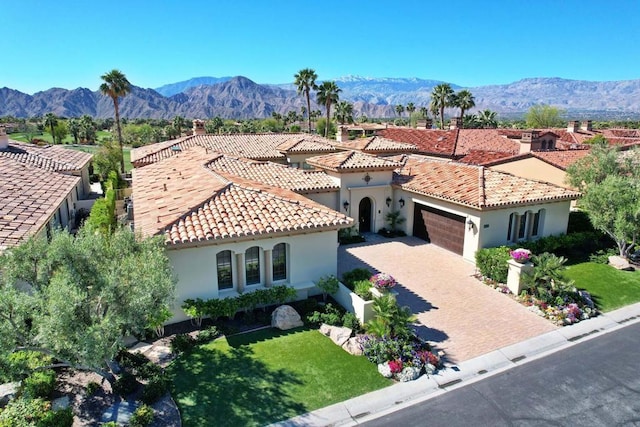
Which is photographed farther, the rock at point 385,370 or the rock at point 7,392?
the rock at point 385,370

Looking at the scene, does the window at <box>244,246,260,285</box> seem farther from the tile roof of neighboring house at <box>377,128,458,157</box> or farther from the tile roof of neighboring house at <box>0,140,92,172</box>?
the tile roof of neighboring house at <box>377,128,458,157</box>

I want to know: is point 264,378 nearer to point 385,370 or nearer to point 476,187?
point 385,370

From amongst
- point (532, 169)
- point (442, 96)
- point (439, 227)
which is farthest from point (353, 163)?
point (442, 96)

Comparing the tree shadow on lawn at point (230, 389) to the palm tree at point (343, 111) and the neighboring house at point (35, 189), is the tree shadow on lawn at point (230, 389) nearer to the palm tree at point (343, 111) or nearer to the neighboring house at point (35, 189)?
the neighboring house at point (35, 189)

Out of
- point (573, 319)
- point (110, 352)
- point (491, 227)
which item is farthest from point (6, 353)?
point (491, 227)

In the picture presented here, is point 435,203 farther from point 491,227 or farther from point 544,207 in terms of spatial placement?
point 544,207

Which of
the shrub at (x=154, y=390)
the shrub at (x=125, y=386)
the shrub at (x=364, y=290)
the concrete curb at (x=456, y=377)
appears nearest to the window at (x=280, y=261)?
the shrub at (x=364, y=290)
